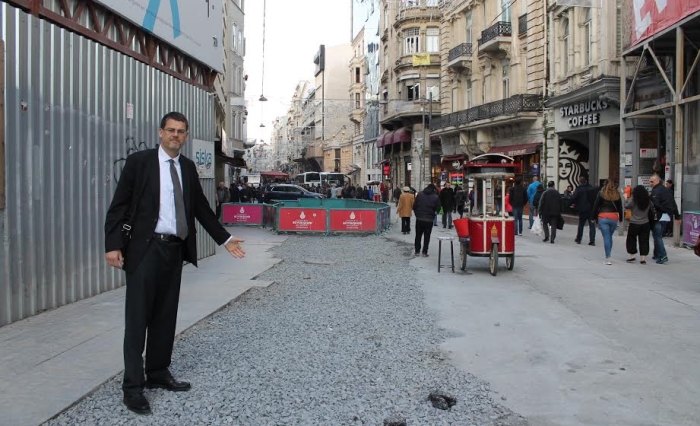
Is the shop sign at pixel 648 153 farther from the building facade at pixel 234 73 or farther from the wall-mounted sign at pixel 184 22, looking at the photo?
the building facade at pixel 234 73

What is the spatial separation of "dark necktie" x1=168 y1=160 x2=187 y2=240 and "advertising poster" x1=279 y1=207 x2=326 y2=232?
1596 centimetres

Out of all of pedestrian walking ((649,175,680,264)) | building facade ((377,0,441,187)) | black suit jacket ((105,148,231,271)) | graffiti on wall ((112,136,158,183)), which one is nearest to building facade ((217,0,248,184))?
building facade ((377,0,441,187))

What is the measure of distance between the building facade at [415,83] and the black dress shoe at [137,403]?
41.6m

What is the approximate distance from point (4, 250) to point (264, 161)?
638ft

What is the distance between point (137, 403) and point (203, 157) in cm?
939

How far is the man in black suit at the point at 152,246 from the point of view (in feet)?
14.3

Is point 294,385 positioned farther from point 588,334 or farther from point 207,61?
point 207,61

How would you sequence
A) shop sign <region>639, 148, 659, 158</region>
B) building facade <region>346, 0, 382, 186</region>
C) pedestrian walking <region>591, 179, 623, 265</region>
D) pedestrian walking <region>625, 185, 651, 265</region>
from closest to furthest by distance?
pedestrian walking <region>625, 185, 651, 265</region>, pedestrian walking <region>591, 179, 623, 265</region>, shop sign <region>639, 148, 659, 158</region>, building facade <region>346, 0, 382, 186</region>

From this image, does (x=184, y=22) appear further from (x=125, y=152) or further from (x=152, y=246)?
(x=152, y=246)

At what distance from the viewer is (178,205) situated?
4.56 meters

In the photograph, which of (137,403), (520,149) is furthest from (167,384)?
(520,149)

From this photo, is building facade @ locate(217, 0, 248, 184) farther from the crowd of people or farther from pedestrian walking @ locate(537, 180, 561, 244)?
the crowd of people

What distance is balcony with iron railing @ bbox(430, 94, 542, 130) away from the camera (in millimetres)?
30953

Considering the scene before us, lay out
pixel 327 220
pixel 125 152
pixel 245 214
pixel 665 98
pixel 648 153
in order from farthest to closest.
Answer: pixel 245 214 → pixel 648 153 → pixel 327 220 → pixel 665 98 → pixel 125 152
